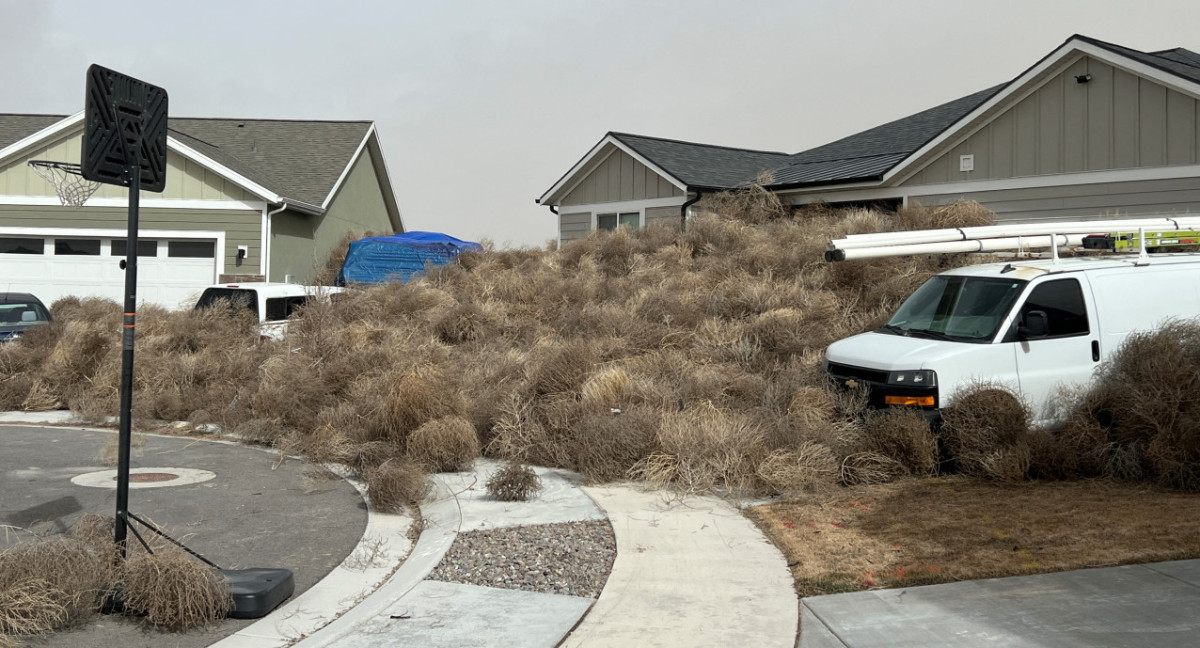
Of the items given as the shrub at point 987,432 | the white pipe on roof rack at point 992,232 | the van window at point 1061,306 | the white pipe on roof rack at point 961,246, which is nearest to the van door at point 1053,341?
the van window at point 1061,306

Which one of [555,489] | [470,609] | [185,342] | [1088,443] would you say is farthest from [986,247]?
[185,342]

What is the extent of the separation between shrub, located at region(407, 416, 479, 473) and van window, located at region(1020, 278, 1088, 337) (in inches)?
224

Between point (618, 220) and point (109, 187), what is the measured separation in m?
13.0

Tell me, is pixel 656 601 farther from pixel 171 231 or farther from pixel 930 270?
pixel 171 231

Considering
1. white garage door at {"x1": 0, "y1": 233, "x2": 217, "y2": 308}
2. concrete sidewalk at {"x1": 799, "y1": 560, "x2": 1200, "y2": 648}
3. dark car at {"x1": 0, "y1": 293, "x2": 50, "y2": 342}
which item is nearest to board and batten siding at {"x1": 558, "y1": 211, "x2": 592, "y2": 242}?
white garage door at {"x1": 0, "y1": 233, "x2": 217, "y2": 308}

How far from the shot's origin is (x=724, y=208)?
802 inches

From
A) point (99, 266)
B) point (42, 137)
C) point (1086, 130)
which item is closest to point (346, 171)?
point (99, 266)

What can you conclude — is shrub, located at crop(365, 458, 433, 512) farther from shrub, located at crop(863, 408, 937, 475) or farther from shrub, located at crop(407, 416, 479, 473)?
shrub, located at crop(863, 408, 937, 475)

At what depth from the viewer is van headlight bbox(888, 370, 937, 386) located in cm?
877

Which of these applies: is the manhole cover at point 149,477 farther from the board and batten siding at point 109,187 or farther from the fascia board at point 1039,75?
the board and batten siding at point 109,187

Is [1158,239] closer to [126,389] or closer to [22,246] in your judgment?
[126,389]

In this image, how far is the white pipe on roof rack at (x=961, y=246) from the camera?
35.5 feet

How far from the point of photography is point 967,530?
6.76 metres

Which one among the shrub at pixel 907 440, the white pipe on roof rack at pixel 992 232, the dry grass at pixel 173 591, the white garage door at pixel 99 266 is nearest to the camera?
the dry grass at pixel 173 591
